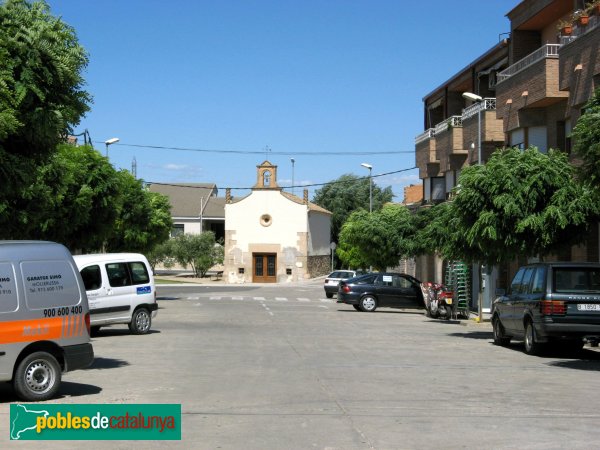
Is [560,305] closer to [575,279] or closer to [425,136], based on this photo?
[575,279]

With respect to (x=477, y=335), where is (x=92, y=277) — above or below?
above

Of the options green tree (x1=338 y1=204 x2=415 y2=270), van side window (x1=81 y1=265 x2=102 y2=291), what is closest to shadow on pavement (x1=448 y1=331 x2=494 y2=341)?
van side window (x1=81 y1=265 x2=102 y2=291)

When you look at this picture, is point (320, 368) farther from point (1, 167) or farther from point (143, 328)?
point (143, 328)

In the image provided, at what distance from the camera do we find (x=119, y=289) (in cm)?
2253

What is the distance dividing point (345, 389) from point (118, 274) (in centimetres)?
1148

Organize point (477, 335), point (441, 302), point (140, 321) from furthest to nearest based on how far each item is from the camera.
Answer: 1. point (441, 302)
2. point (477, 335)
3. point (140, 321)

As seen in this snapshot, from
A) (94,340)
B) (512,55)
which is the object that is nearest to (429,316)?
(512,55)

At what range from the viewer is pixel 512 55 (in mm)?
33688

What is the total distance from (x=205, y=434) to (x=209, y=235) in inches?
2709

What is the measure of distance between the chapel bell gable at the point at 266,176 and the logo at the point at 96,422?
68151mm

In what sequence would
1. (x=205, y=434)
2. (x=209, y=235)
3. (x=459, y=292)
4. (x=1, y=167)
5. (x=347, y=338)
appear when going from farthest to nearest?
1. (x=209, y=235)
2. (x=459, y=292)
3. (x=347, y=338)
4. (x=1, y=167)
5. (x=205, y=434)

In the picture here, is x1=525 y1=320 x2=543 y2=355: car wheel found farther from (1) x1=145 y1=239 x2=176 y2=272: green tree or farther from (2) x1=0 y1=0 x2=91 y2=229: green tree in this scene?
(1) x1=145 y1=239 x2=176 y2=272: green tree

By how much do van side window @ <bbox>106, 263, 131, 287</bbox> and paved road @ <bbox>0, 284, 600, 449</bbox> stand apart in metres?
1.39

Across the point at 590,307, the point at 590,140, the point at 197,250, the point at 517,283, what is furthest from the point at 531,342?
the point at 197,250
